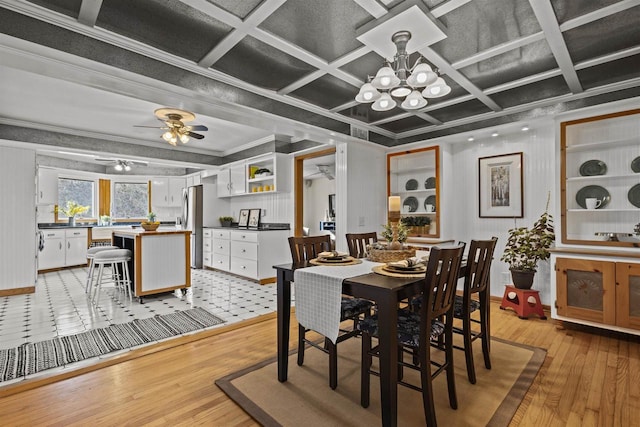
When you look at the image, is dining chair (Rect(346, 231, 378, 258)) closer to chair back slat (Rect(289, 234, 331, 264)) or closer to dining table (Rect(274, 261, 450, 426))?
chair back slat (Rect(289, 234, 331, 264))

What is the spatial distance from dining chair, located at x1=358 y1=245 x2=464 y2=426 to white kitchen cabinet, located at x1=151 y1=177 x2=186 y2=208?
24.8ft

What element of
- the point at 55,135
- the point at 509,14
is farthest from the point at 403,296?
the point at 55,135

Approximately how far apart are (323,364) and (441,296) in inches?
46.1

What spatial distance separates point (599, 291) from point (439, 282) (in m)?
2.29

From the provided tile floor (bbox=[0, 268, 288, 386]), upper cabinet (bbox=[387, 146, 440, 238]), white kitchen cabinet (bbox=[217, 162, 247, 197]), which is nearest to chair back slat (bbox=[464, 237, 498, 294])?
upper cabinet (bbox=[387, 146, 440, 238])

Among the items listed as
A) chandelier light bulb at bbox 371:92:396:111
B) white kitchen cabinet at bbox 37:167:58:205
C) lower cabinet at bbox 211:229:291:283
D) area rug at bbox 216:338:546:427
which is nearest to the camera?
area rug at bbox 216:338:546:427

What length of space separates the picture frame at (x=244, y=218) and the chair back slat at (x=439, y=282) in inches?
200

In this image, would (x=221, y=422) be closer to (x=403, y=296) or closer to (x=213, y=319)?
(x=403, y=296)

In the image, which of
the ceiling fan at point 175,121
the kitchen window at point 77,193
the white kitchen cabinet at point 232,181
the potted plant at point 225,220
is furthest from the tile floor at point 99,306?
the kitchen window at point 77,193

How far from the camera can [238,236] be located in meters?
5.75

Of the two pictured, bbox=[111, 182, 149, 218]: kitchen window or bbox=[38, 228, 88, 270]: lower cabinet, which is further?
bbox=[111, 182, 149, 218]: kitchen window

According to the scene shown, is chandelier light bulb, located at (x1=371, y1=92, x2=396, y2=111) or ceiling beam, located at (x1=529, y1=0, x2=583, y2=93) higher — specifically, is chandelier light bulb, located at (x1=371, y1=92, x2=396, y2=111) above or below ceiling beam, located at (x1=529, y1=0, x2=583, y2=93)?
below

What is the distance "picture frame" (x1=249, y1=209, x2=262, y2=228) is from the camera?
20.6 ft

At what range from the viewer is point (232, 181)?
6488mm
